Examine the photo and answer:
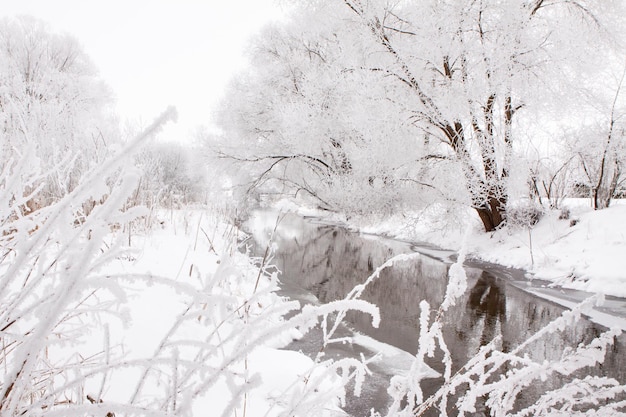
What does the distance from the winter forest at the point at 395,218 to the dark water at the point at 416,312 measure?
37mm

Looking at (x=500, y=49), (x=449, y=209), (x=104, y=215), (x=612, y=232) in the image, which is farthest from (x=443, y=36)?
(x=104, y=215)

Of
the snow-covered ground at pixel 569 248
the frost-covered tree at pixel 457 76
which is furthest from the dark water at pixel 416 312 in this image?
the frost-covered tree at pixel 457 76

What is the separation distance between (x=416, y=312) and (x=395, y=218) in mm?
7657

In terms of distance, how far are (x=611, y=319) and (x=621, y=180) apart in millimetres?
5904

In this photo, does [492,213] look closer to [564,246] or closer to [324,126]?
[564,246]

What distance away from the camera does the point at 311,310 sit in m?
0.73

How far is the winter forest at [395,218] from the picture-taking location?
65.2 inches

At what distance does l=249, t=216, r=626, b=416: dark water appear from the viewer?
340cm

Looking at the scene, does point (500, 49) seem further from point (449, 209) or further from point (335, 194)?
point (335, 194)

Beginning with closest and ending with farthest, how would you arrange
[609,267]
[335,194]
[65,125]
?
[609,267] → [65,125] → [335,194]

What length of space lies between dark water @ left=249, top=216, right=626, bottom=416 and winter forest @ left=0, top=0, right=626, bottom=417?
0.12ft

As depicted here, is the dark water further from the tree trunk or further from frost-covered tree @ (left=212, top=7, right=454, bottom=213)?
frost-covered tree @ (left=212, top=7, right=454, bottom=213)

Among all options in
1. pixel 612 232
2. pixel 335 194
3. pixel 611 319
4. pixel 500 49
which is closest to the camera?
pixel 611 319

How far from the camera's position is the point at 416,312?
502 centimetres
